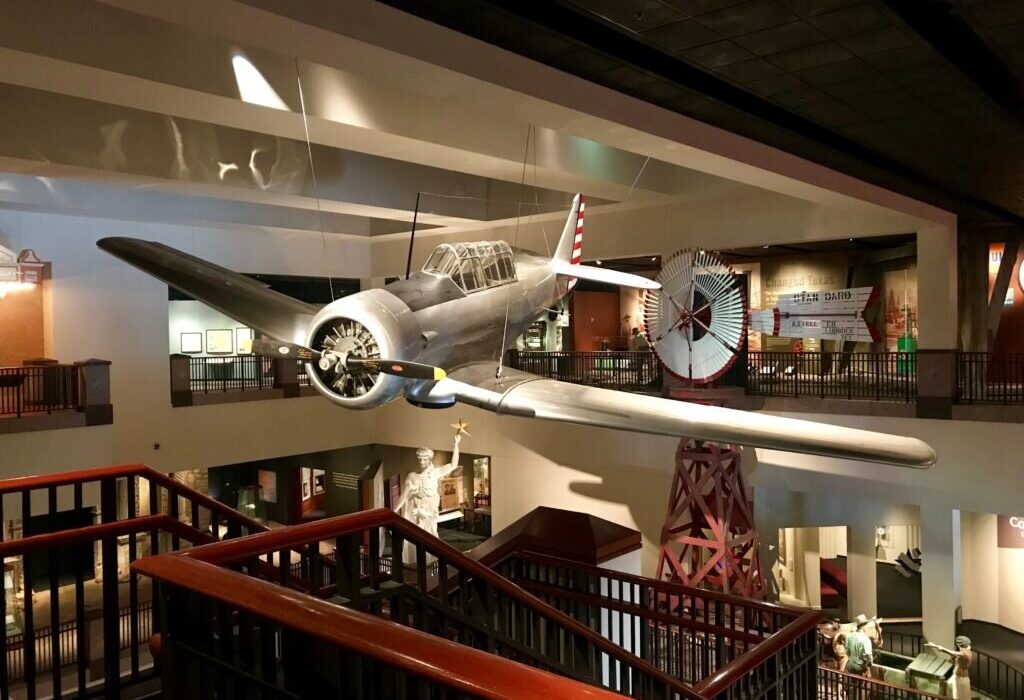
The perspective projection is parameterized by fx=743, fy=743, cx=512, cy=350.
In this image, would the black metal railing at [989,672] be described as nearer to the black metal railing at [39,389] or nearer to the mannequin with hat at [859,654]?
the mannequin with hat at [859,654]

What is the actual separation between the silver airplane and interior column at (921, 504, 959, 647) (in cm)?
402

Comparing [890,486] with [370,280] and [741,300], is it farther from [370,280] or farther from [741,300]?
[370,280]

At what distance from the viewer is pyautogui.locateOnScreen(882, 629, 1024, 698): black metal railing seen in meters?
8.51

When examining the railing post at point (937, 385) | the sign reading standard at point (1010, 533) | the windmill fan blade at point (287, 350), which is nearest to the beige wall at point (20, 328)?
the windmill fan blade at point (287, 350)

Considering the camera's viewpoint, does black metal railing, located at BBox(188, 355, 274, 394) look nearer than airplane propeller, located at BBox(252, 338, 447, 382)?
No

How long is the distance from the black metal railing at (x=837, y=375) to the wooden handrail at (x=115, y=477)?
7482 mm

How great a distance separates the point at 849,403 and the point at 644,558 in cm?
356

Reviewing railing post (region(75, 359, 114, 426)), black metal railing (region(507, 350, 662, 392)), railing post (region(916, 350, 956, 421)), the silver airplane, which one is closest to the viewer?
the silver airplane

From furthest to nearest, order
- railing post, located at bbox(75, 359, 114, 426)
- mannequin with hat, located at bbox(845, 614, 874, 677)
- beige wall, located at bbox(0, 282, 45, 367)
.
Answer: beige wall, located at bbox(0, 282, 45, 367), railing post, located at bbox(75, 359, 114, 426), mannequin with hat, located at bbox(845, 614, 874, 677)

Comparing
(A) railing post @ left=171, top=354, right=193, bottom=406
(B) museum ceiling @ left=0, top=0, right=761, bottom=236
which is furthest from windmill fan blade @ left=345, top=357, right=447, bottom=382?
(A) railing post @ left=171, top=354, right=193, bottom=406

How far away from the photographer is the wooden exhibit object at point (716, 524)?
26.2ft

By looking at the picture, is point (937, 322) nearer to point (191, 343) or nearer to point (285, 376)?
point (285, 376)

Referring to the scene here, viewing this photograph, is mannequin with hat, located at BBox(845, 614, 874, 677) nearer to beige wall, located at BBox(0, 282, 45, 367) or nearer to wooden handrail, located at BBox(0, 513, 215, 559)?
wooden handrail, located at BBox(0, 513, 215, 559)

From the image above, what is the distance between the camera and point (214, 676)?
177cm
